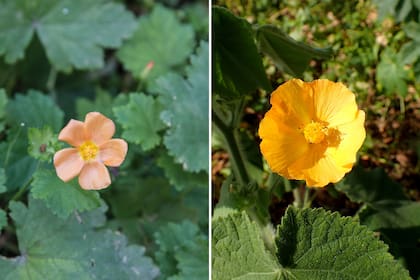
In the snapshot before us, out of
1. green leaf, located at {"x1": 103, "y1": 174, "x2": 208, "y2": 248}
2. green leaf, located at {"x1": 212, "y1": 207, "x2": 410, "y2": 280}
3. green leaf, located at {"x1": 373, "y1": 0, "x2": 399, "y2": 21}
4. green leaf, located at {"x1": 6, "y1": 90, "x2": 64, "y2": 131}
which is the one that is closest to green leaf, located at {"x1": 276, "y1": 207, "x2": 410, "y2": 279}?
green leaf, located at {"x1": 212, "y1": 207, "x2": 410, "y2": 280}

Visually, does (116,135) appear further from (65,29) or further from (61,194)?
(65,29)

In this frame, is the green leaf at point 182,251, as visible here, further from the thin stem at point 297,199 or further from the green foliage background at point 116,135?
the thin stem at point 297,199

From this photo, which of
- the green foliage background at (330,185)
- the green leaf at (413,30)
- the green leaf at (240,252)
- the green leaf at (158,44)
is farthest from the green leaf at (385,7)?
the green leaf at (240,252)

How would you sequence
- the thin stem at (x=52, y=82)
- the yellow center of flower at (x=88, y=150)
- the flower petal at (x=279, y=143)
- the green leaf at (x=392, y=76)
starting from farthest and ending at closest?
the thin stem at (x=52, y=82) < the green leaf at (x=392, y=76) < the yellow center of flower at (x=88, y=150) < the flower petal at (x=279, y=143)

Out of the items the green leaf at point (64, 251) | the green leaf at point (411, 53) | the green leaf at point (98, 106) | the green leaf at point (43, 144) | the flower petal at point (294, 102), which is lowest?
the green leaf at point (64, 251)

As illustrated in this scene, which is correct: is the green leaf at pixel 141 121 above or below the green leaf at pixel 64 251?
above

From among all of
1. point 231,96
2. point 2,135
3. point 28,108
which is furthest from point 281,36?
point 2,135

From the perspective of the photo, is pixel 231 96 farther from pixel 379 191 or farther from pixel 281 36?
pixel 379 191

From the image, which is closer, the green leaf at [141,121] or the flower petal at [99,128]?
the flower petal at [99,128]

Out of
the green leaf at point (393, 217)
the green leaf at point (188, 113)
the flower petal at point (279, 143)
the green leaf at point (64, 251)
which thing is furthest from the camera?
the green leaf at point (188, 113)
